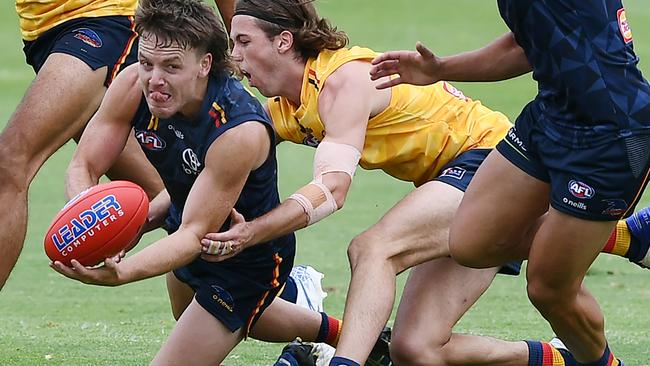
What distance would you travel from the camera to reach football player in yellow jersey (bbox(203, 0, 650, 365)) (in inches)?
206

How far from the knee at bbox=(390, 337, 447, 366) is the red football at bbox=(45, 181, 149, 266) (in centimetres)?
144

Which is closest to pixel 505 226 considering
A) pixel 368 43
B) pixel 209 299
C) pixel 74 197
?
pixel 209 299

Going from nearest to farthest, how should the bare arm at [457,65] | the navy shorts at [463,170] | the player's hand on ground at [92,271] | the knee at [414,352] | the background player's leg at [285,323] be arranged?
the player's hand on ground at [92,271] < the bare arm at [457,65] < the knee at [414,352] < the navy shorts at [463,170] < the background player's leg at [285,323]

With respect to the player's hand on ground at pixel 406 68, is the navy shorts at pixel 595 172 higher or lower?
lower

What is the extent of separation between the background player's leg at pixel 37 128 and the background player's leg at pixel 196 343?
1.05 meters

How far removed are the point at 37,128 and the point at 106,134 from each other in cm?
97

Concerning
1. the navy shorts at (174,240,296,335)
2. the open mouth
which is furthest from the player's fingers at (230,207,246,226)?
the open mouth

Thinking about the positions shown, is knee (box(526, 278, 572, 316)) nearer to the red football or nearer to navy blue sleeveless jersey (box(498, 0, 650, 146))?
navy blue sleeveless jersey (box(498, 0, 650, 146))

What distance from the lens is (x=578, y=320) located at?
5184mm

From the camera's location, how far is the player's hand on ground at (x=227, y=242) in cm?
489

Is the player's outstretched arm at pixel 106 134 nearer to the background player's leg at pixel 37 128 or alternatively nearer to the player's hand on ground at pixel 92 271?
the player's hand on ground at pixel 92 271

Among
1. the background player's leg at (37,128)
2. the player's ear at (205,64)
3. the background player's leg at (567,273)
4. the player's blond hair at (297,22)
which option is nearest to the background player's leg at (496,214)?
the background player's leg at (567,273)

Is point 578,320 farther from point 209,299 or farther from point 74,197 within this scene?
point 74,197

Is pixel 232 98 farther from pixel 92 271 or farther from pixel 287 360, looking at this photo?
pixel 287 360
